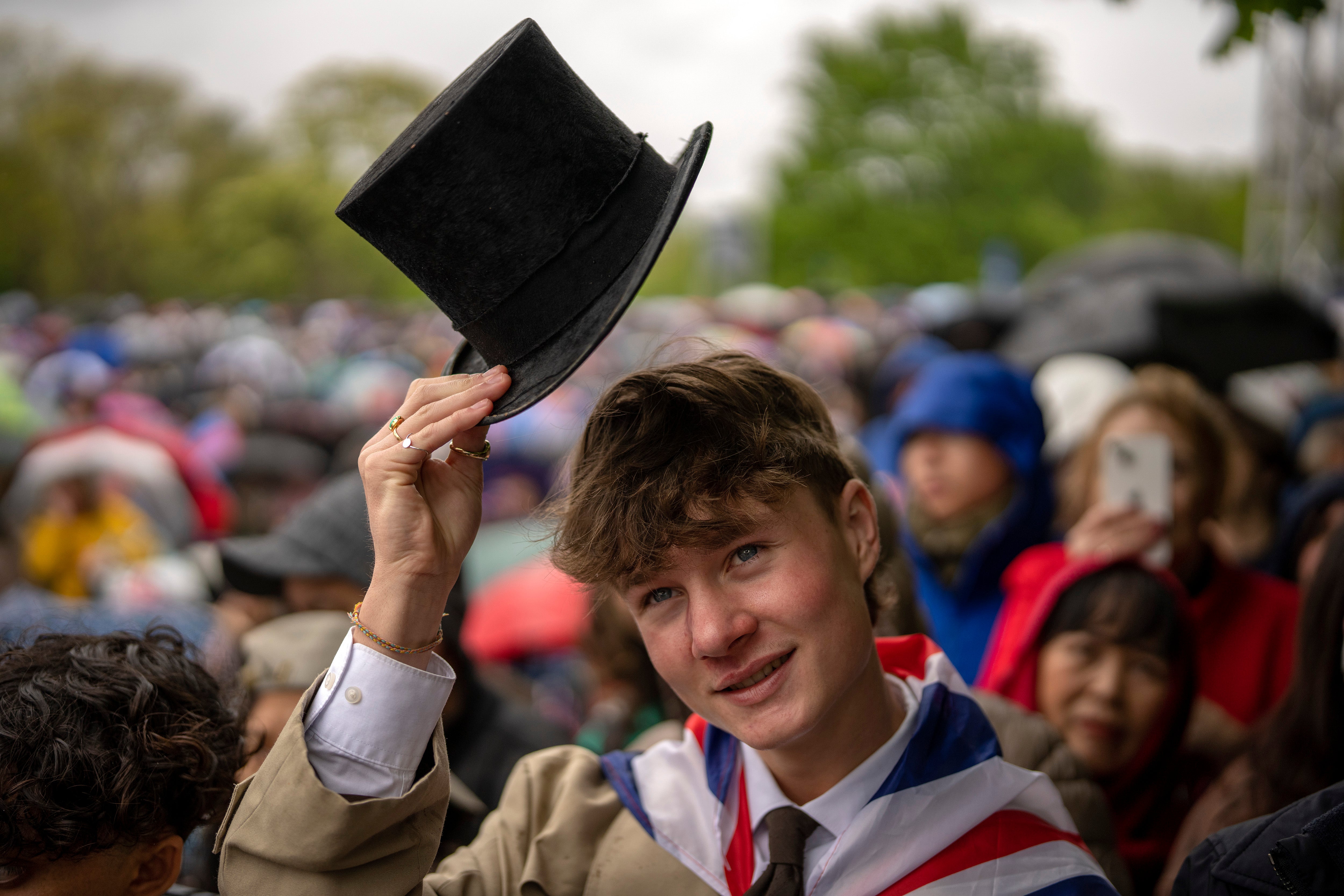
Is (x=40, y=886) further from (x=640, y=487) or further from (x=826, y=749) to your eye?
(x=826, y=749)

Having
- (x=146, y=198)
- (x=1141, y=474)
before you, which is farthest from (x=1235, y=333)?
(x=146, y=198)

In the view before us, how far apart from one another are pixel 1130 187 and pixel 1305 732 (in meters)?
62.4

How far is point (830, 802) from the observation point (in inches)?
62.7

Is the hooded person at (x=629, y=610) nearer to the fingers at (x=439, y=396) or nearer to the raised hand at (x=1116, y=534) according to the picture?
the fingers at (x=439, y=396)

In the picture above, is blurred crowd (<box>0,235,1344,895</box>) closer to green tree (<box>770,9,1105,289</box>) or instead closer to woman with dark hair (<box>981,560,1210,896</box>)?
woman with dark hair (<box>981,560,1210,896</box>)

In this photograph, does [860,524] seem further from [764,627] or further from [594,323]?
[594,323]

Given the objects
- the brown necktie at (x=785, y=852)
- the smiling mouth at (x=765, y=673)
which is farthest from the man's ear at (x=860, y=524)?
the brown necktie at (x=785, y=852)

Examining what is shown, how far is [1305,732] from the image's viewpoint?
213 centimetres

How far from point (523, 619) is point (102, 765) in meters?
3.68

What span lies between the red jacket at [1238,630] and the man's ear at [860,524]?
140 cm

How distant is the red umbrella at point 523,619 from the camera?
197 inches

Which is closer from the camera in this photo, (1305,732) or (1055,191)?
(1305,732)

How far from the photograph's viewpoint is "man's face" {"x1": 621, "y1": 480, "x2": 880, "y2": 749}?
148 centimetres

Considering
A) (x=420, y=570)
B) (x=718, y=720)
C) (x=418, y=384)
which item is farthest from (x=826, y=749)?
(x=418, y=384)
